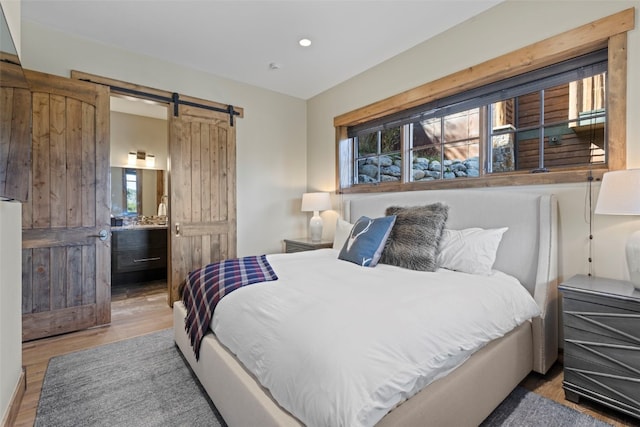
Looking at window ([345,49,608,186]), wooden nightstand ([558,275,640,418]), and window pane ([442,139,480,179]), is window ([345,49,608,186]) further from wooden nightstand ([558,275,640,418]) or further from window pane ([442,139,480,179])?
wooden nightstand ([558,275,640,418])

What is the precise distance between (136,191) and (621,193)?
5.88 metres

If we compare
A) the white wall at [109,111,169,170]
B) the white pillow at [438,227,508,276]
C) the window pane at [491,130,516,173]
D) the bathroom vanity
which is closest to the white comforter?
the white pillow at [438,227,508,276]

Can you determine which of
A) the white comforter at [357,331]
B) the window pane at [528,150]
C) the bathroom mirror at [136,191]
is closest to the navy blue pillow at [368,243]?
the white comforter at [357,331]

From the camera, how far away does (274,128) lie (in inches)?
170

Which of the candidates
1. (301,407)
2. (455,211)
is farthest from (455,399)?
(455,211)

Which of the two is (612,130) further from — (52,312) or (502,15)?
(52,312)

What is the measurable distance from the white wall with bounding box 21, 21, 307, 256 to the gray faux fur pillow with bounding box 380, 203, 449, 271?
2195mm

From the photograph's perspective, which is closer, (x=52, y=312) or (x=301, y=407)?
(x=301, y=407)

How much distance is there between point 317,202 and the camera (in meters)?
3.99

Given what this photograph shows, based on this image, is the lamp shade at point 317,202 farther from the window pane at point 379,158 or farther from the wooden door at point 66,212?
the wooden door at point 66,212

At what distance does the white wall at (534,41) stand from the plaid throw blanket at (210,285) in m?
2.10

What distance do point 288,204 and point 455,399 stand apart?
3.47m

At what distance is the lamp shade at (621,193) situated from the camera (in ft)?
5.27

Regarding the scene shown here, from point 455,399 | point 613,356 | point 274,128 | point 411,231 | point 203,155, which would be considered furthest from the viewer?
point 274,128
